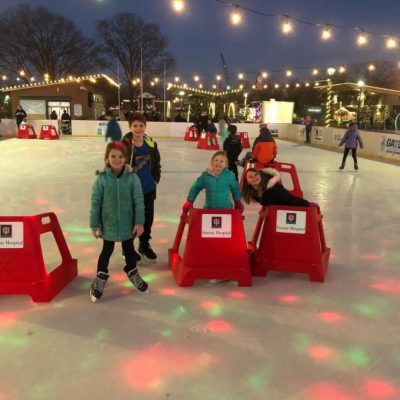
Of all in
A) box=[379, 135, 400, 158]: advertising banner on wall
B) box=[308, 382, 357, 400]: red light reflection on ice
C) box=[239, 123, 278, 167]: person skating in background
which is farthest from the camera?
box=[379, 135, 400, 158]: advertising banner on wall

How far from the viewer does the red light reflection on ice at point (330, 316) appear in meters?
2.98

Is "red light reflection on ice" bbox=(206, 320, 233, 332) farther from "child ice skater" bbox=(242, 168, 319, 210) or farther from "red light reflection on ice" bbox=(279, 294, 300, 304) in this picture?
"child ice skater" bbox=(242, 168, 319, 210)

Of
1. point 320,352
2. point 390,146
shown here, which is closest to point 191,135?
point 390,146

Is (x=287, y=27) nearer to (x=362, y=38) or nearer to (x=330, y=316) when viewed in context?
(x=362, y=38)

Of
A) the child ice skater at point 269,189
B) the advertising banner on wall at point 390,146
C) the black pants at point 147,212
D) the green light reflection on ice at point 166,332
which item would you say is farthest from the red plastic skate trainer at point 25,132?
the green light reflection on ice at point 166,332

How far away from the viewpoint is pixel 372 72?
5044 centimetres

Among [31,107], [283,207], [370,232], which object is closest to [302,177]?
[370,232]

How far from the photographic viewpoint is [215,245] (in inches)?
136

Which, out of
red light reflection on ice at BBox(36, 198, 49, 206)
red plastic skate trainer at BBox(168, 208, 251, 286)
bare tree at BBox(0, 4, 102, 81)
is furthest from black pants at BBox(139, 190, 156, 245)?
bare tree at BBox(0, 4, 102, 81)

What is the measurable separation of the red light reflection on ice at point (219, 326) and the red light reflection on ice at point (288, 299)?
58 centimetres

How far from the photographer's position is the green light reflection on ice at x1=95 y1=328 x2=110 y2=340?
2.68 meters

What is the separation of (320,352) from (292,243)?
3.97ft

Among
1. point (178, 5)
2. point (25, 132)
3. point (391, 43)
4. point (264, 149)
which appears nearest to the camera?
point (264, 149)

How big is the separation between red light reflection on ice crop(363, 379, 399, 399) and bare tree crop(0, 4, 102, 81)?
4110 centimetres
